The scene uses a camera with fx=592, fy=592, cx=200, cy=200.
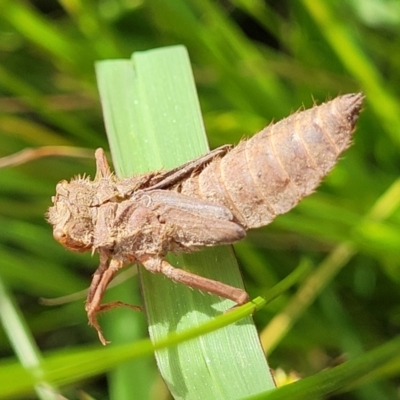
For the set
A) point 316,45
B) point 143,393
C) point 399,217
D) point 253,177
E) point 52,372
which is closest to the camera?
point 52,372

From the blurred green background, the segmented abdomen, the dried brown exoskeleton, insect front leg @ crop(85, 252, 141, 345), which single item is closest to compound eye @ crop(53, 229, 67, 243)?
the dried brown exoskeleton

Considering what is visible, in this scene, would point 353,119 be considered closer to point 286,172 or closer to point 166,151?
point 286,172

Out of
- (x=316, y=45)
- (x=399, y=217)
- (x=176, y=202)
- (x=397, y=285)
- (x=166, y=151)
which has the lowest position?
(x=397, y=285)

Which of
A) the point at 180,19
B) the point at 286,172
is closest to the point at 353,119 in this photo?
the point at 286,172

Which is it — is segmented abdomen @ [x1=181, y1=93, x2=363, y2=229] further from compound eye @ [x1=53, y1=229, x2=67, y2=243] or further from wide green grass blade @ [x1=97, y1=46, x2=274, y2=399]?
compound eye @ [x1=53, y1=229, x2=67, y2=243]

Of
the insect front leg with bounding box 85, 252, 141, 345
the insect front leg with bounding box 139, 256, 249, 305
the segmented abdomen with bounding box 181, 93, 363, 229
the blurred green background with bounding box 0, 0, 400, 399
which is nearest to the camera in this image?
the insect front leg with bounding box 139, 256, 249, 305

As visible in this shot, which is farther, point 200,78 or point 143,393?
point 200,78

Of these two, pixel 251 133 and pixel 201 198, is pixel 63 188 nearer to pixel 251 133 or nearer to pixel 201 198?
pixel 201 198
